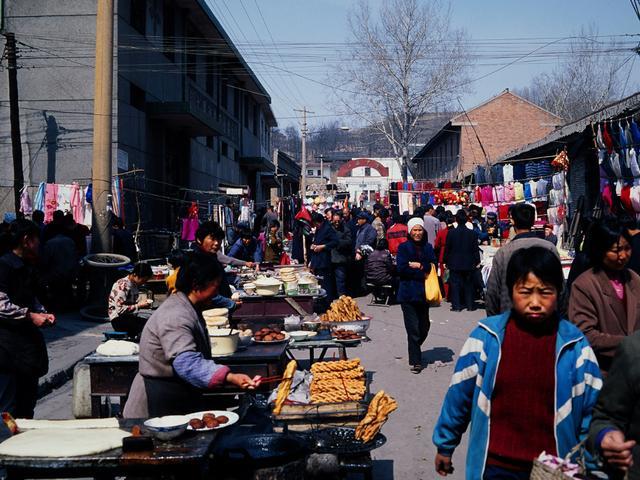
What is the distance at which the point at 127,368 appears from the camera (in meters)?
6.43

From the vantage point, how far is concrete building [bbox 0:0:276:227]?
17453mm

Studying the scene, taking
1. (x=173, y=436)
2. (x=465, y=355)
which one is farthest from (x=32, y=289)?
(x=465, y=355)

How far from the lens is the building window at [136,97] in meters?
19.0

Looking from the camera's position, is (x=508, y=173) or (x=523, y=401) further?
(x=508, y=173)

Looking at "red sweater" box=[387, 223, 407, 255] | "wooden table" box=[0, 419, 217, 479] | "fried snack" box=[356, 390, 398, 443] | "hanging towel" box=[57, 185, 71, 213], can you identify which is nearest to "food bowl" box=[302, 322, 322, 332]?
"fried snack" box=[356, 390, 398, 443]

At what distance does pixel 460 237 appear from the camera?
47.8 ft

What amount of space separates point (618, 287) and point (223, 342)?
340 centimetres

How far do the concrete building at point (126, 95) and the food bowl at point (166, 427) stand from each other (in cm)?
1400

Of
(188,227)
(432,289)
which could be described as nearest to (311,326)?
(432,289)

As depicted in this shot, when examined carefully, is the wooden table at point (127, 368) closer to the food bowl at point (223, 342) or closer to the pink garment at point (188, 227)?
the food bowl at point (223, 342)

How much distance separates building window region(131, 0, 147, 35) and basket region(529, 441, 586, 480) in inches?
729

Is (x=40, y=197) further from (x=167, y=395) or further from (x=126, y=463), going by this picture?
(x=126, y=463)

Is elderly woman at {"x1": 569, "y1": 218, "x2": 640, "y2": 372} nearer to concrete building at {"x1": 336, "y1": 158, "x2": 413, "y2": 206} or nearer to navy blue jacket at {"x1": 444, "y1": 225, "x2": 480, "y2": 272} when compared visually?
navy blue jacket at {"x1": 444, "y1": 225, "x2": 480, "y2": 272}

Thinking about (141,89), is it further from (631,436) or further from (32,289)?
(631,436)
